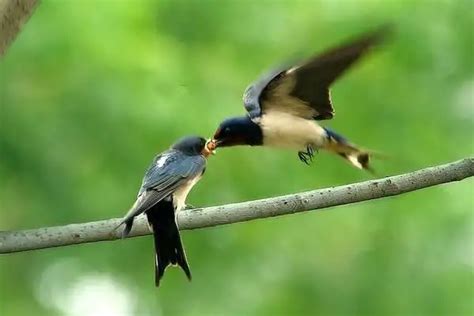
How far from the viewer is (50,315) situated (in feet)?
15.8

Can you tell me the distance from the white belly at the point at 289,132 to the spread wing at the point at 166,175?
161 millimetres

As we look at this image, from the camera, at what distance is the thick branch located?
6.38ft

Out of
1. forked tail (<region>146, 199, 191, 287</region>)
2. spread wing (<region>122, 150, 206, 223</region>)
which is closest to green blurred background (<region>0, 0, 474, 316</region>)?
spread wing (<region>122, 150, 206, 223</region>)

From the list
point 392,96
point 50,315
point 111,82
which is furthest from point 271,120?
point 50,315

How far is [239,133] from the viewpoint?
2.73 m

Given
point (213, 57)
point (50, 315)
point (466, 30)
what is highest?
point (213, 57)

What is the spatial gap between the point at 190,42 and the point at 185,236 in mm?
710

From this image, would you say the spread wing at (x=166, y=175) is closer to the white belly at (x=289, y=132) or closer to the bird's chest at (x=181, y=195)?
the bird's chest at (x=181, y=195)

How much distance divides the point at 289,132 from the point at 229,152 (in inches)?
59.3

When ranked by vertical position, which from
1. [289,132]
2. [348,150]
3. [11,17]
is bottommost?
[348,150]

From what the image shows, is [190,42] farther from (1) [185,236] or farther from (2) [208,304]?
(2) [208,304]

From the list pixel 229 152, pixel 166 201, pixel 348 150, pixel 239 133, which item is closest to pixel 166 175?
pixel 166 201

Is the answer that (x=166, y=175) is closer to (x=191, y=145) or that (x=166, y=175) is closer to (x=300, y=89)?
(x=191, y=145)

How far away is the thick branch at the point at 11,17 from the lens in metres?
1.95
